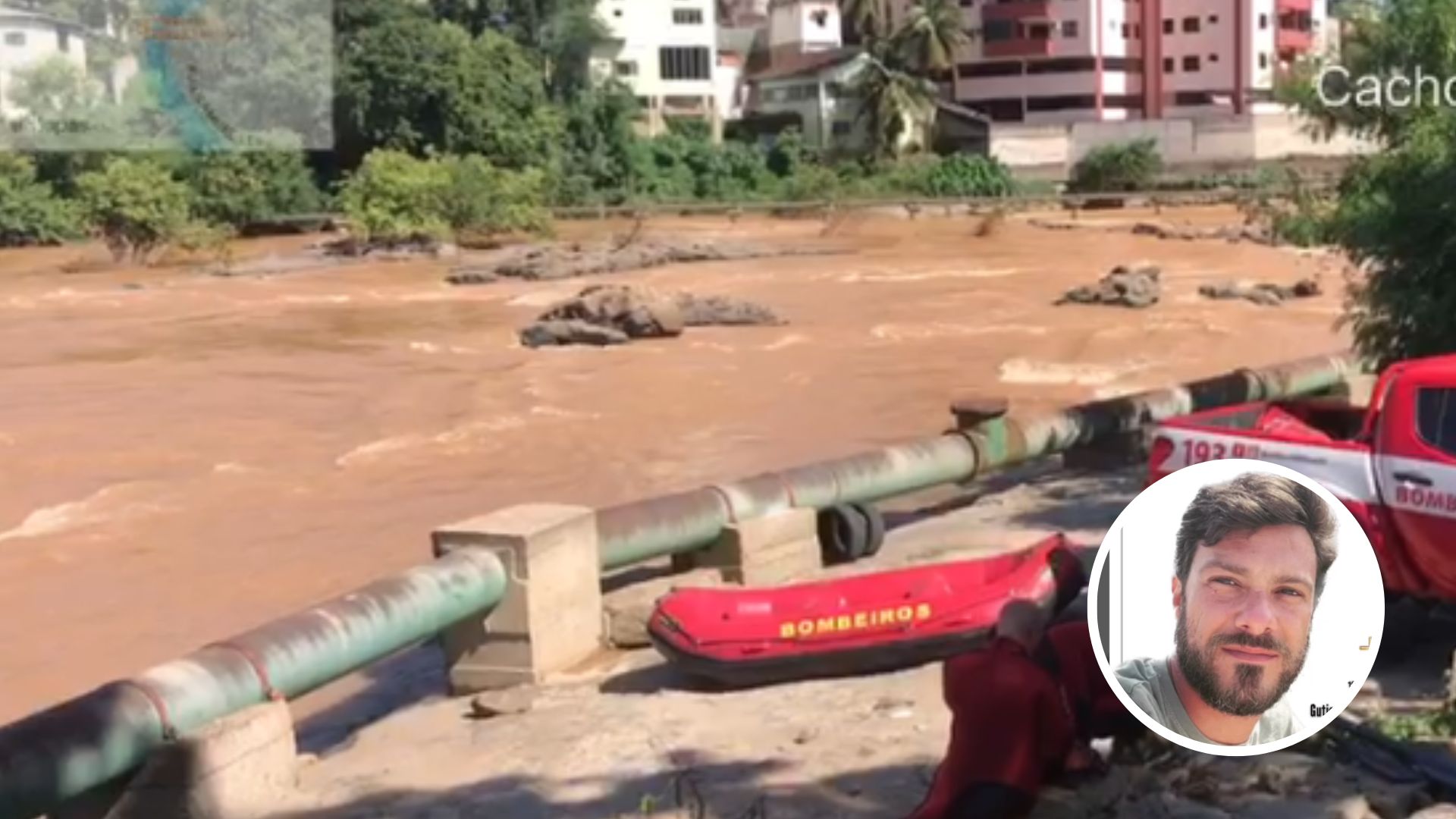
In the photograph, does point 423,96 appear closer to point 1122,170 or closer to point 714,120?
point 714,120

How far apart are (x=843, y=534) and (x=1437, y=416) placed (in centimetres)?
469

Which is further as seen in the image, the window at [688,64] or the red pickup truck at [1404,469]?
the window at [688,64]

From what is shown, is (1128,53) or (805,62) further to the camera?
(805,62)

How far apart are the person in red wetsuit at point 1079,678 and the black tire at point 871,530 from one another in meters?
5.93

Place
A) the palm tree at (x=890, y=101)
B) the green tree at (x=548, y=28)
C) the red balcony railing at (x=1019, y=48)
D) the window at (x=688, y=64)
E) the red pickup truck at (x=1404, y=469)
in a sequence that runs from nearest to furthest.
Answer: the red pickup truck at (x=1404, y=469) < the green tree at (x=548, y=28) < the palm tree at (x=890, y=101) < the red balcony railing at (x=1019, y=48) < the window at (x=688, y=64)

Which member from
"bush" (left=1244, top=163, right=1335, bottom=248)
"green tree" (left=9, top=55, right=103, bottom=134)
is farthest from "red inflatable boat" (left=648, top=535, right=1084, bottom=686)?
"green tree" (left=9, top=55, right=103, bottom=134)

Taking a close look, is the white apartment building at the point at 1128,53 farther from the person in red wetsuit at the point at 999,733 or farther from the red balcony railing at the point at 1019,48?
the person in red wetsuit at the point at 999,733

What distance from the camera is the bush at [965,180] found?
62062 millimetres

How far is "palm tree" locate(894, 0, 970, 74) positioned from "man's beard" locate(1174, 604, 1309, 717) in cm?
6770

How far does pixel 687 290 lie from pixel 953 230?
62.4 feet

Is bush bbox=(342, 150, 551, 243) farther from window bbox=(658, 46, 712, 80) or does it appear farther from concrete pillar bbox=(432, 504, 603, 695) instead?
concrete pillar bbox=(432, 504, 603, 695)

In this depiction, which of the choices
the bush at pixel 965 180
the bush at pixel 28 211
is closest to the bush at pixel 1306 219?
the bush at pixel 28 211

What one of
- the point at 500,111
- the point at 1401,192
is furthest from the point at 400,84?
the point at 1401,192

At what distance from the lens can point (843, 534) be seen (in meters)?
10.9
